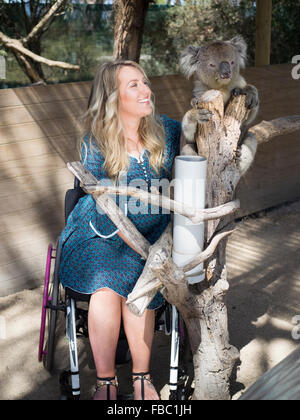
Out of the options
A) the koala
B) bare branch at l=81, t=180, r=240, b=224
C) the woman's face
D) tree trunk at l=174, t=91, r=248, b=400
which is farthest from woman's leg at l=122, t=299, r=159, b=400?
the woman's face

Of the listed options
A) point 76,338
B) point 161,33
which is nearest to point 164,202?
point 76,338

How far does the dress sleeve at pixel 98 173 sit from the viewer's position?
1848mm

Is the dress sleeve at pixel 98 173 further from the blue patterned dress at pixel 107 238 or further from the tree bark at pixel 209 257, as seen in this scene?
the tree bark at pixel 209 257

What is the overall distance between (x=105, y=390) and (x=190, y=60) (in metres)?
1.42

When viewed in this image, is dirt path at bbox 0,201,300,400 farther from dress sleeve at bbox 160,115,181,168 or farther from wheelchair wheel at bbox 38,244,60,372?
dress sleeve at bbox 160,115,181,168

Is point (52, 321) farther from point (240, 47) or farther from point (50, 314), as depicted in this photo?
point (240, 47)

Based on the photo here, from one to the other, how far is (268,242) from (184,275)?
224 cm

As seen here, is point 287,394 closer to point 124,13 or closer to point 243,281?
point 243,281

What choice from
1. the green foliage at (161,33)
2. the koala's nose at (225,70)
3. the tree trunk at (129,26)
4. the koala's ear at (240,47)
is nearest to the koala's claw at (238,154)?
the koala's nose at (225,70)

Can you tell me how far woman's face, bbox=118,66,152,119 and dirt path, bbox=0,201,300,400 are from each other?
117 cm

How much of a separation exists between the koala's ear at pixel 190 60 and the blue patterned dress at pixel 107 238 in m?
0.39

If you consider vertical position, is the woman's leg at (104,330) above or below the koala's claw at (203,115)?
below

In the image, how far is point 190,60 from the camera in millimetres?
2107
